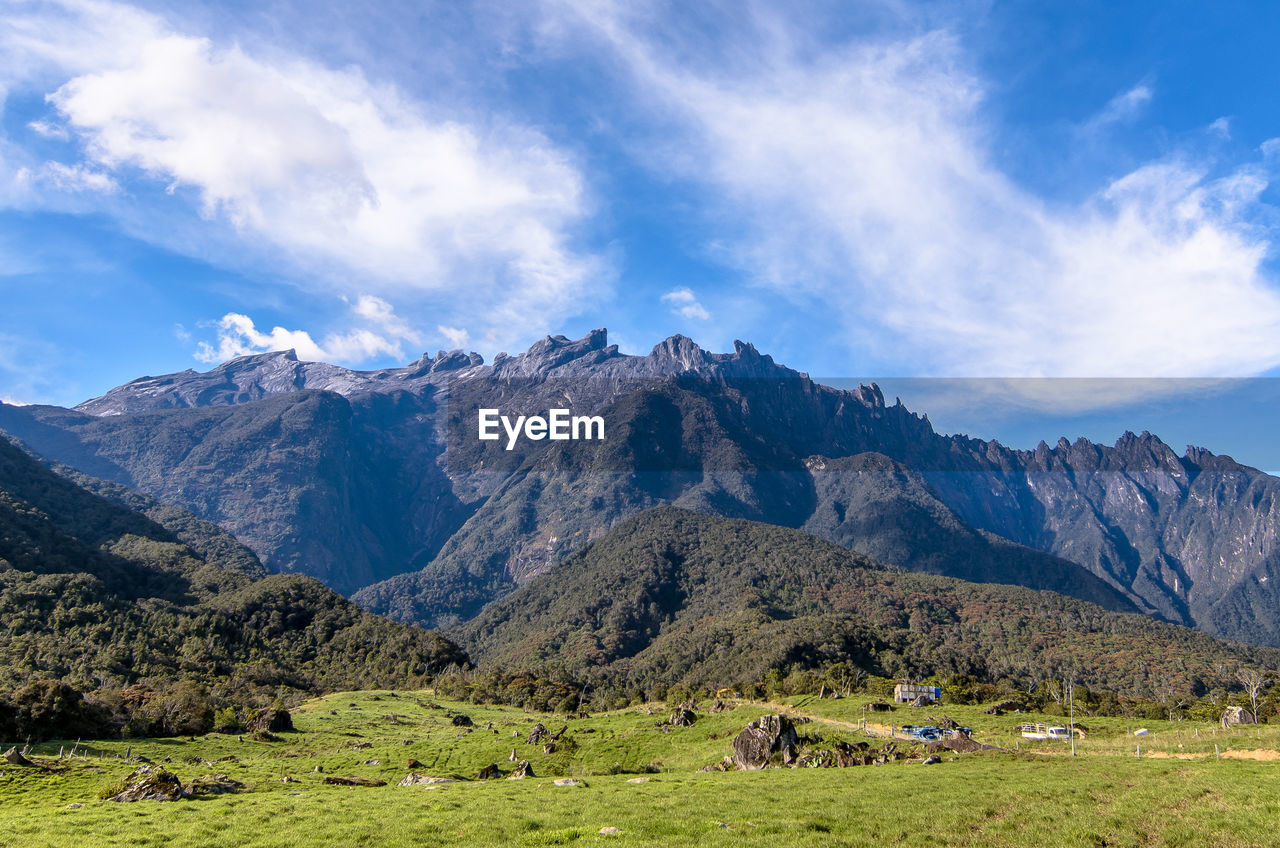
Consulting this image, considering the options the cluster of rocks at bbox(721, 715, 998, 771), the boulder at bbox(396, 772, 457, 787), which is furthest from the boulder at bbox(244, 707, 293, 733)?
the cluster of rocks at bbox(721, 715, 998, 771)

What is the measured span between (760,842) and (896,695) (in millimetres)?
83116

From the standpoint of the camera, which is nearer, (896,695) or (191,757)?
(191,757)

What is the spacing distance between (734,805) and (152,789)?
31.5m

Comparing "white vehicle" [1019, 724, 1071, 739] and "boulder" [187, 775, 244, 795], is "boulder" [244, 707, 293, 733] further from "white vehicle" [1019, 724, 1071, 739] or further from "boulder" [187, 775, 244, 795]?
"white vehicle" [1019, 724, 1071, 739]

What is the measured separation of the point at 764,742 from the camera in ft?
191

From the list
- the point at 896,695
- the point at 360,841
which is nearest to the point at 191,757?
the point at 360,841

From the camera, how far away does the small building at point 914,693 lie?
93.7 meters

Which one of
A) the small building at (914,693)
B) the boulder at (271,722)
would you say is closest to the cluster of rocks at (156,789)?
the boulder at (271,722)

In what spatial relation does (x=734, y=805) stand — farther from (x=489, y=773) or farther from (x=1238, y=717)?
(x=1238, y=717)

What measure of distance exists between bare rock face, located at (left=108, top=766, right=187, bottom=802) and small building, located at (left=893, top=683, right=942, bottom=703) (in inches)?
3215

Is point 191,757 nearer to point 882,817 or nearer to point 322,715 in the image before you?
point 322,715

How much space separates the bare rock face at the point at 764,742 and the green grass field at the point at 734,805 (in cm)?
656

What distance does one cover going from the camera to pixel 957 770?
1762 inches


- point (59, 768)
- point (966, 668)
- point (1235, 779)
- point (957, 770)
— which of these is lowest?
point (966, 668)
